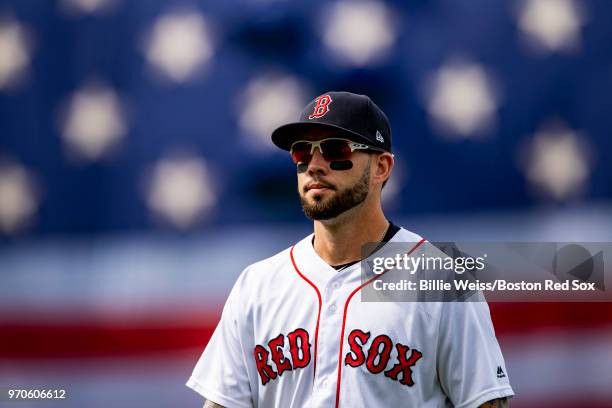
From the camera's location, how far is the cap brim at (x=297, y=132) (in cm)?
227

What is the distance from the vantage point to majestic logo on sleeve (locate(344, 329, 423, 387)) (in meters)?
2.15

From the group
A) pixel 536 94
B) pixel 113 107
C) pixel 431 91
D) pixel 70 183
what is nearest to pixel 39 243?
pixel 70 183

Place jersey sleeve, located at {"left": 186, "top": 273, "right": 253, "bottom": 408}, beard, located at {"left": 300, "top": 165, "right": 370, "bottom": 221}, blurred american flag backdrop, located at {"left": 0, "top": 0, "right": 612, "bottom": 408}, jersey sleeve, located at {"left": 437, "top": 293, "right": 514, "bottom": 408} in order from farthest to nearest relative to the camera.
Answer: blurred american flag backdrop, located at {"left": 0, "top": 0, "right": 612, "bottom": 408} → jersey sleeve, located at {"left": 186, "top": 273, "right": 253, "bottom": 408} → beard, located at {"left": 300, "top": 165, "right": 370, "bottom": 221} → jersey sleeve, located at {"left": 437, "top": 293, "right": 514, "bottom": 408}

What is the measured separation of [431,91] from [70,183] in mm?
1628

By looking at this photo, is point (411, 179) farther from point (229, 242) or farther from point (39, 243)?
point (39, 243)

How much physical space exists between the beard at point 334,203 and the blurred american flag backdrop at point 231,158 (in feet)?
2.61

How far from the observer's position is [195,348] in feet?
10.1

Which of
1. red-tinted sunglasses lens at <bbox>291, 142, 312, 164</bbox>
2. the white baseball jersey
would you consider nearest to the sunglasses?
red-tinted sunglasses lens at <bbox>291, 142, 312, 164</bbox>

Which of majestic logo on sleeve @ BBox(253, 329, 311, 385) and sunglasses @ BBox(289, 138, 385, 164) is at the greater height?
sunglasses @ BBox(289, 138, 385, 164)

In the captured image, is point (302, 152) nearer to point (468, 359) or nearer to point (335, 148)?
point (335, 148)

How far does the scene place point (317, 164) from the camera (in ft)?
7.47

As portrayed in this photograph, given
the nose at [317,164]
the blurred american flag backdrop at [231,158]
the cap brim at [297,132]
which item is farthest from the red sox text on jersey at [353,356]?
the blurred american flag backdrop at [231,158]

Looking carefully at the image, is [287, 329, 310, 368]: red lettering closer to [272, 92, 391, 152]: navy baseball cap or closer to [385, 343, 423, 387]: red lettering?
[385, 343, 423, 387]: red lettering

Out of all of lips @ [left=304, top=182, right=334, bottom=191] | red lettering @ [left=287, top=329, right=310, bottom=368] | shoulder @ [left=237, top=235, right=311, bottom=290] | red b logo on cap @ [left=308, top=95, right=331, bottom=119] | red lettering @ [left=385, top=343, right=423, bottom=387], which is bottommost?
red lettering @ [left=385, top=343, right=423, bottom=387]
